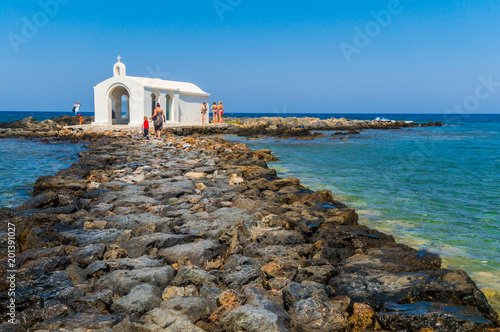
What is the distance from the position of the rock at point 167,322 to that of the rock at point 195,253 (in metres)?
1.24

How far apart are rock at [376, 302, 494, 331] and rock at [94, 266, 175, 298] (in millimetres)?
2182

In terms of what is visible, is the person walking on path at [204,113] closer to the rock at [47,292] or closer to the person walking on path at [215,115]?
the person walking on path at [215,115]

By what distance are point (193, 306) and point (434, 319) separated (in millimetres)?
2149

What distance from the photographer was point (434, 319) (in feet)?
11.0

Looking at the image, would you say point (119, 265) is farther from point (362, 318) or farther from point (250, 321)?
point (362, 318)

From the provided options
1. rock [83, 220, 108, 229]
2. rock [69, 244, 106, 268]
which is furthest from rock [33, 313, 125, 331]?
rock [83, 220, 108, 229]

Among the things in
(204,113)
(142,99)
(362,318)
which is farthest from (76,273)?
(204,113)

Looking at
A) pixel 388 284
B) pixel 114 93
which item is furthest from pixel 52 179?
pixel 114 93

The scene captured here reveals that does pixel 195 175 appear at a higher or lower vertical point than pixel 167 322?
higher

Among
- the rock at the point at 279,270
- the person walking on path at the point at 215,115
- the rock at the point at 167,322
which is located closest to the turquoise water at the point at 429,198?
the rock at the point at 279,270

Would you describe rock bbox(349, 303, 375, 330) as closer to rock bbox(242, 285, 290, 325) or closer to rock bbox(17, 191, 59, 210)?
rock bbox(242, 285, 290, 325)

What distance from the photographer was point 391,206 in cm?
906

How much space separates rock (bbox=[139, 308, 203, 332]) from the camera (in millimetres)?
3131

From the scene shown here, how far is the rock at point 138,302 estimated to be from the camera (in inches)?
136
